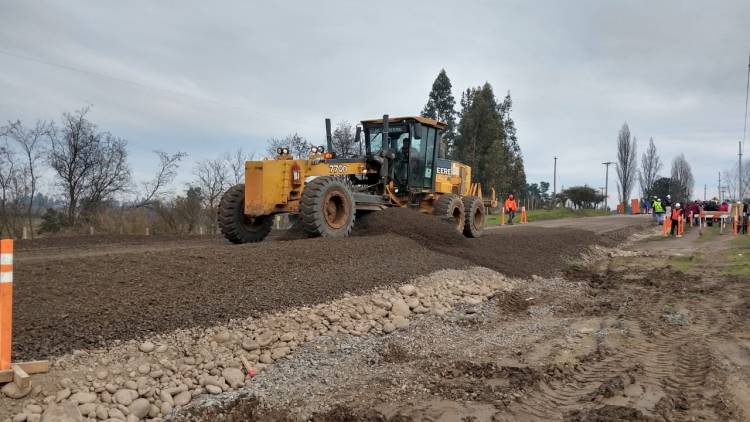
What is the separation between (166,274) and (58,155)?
19.6m

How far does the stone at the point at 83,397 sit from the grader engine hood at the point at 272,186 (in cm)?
667

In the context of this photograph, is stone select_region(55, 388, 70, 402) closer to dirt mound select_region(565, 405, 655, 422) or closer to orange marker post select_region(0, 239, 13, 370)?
orange marker post select_region(0, 239, 13, 370)

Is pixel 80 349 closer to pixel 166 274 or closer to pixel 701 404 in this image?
pixel 166 274

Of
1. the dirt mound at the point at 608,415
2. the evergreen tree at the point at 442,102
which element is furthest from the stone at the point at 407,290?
the evergreen tree at the point at 442,102

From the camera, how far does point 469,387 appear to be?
5.03 metres

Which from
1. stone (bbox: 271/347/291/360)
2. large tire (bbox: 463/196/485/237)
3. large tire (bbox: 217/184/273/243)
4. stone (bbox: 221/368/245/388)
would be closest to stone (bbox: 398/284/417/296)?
stone (bbox: 271/347/291/360)

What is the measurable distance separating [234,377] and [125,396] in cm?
97

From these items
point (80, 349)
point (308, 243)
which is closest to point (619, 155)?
point (308, 243)

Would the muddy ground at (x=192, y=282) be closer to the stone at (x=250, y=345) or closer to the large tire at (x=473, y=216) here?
the stone at (x=250, y=345)

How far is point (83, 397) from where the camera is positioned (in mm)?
4238

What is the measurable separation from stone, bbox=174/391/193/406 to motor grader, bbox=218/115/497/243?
5.62m

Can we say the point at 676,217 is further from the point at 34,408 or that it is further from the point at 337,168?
the point at 34,408

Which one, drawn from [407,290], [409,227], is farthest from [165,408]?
[409,227]

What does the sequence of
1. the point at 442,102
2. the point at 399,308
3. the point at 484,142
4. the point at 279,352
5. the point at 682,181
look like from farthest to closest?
the point at 682,181 < the point at 442,102 < the point at 484,142 < the point at 399,308 < the point at 279,352
